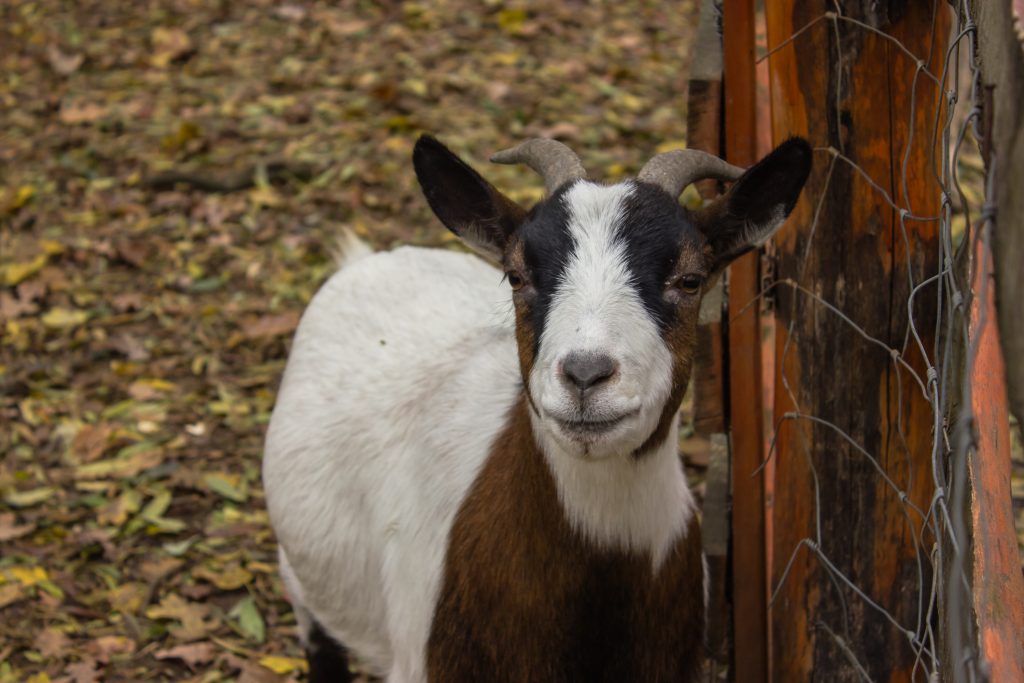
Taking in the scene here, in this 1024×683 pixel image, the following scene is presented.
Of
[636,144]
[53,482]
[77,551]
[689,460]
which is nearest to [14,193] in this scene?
[53,482]

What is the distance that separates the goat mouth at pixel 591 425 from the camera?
2719 millimetres

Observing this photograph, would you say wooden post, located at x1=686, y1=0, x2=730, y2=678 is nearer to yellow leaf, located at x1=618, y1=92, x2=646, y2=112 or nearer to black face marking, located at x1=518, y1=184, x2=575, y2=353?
black face marking, located at x1=518, y1=184, x2=575, y2=353

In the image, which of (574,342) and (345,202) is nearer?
(574,342)

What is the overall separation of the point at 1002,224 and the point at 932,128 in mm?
1538

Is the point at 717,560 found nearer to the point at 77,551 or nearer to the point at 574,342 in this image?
the point at 574,342

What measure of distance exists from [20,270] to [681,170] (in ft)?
16.2

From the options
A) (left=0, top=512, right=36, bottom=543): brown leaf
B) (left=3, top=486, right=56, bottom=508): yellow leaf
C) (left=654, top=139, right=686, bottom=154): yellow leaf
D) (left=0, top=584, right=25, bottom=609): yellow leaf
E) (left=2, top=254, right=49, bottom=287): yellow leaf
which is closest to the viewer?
(left=0, top=584, right=25, bottom=609): yellow leaf

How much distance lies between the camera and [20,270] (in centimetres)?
695

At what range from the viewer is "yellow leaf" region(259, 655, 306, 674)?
15.2 ft

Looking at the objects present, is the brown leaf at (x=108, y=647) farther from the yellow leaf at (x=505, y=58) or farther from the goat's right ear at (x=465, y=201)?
the yellow leaf at (x=505, y=58)

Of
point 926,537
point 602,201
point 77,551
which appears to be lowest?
point 77,551

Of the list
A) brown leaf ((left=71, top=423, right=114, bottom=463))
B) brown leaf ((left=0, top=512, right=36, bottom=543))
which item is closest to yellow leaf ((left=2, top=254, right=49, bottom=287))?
brown leaf ((left=71, top=423, right=114, bottom=463))

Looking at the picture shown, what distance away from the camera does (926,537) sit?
3.41m

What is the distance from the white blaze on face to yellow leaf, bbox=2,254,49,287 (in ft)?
15.8
